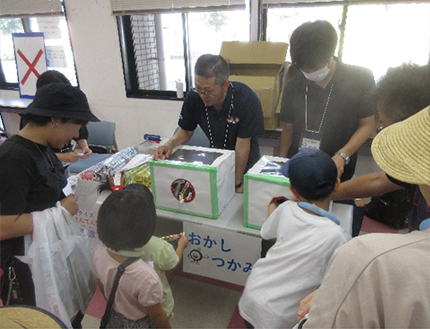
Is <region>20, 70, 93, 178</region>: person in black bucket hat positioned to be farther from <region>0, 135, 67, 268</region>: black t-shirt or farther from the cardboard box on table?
the cardboard box on table

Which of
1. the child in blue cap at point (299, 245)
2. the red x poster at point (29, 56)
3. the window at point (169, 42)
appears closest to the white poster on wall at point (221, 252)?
the child in blue cap at point (299, 245)

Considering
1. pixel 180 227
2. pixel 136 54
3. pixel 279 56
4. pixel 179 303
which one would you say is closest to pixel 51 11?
pixel 136 54

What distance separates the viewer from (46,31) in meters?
3.90

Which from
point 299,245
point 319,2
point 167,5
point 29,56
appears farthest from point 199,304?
point 29,56

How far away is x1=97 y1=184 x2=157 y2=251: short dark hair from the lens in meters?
1.05

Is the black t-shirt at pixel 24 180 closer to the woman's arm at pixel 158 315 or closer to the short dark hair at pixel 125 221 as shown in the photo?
the short dark hair at pixel 125 221

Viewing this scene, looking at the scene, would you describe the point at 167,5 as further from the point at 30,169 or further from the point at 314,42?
the point at 30,169

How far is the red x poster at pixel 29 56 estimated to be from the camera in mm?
3805

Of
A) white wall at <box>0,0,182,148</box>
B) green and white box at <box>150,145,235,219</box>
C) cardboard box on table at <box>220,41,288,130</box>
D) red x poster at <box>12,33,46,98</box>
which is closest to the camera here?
green and white box at <box>150,145,235,219</box>

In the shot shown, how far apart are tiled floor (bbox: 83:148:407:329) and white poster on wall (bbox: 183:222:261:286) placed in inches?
13.8

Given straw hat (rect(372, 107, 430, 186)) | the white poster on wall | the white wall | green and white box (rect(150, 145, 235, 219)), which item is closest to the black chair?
the white wall

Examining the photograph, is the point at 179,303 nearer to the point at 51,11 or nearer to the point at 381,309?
→ the point at 381,309

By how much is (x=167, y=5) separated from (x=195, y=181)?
2.35 metres

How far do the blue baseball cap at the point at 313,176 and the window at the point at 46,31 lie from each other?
142 inches
